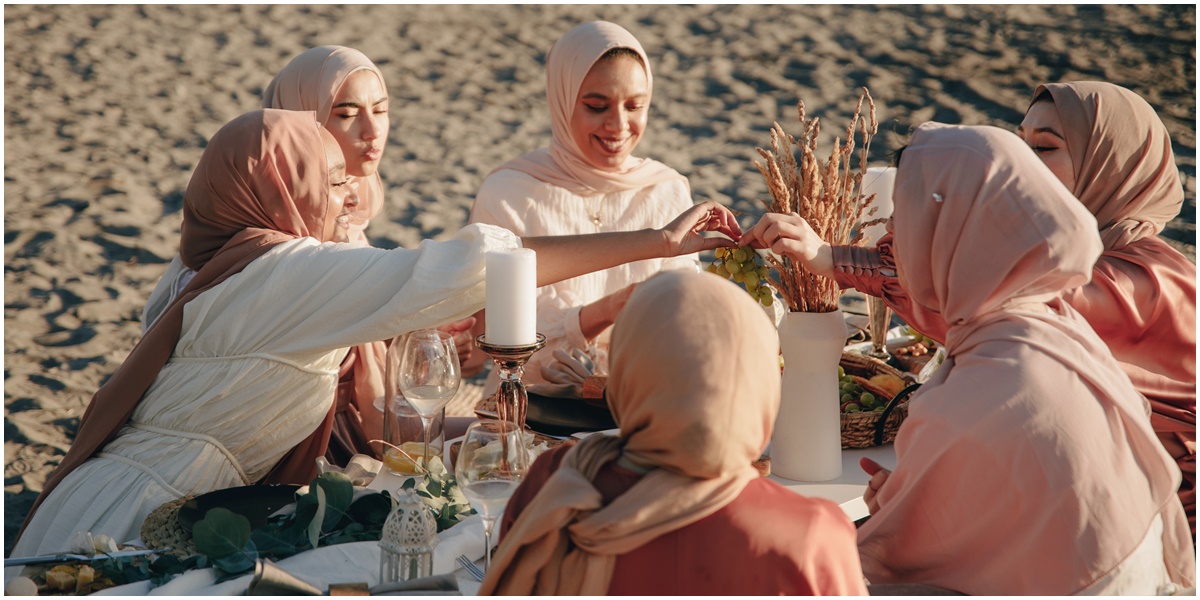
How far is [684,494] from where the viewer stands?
147cm

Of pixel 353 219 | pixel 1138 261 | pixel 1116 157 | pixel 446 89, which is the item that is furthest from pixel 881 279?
pixel 446 89

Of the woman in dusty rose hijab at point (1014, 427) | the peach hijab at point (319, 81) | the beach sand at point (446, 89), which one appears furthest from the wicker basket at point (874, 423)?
the beach sand at point (446, 89)

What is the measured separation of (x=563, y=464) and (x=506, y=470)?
0.24 metres

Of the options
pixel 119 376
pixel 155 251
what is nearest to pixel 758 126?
pixel 155 251

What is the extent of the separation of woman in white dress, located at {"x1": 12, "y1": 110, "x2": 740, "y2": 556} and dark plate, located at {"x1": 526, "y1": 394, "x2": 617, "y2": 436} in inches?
12.6

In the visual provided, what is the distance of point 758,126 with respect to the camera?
859 centimetres

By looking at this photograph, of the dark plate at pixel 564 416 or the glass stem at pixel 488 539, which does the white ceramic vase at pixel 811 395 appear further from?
the glass stem at pixel 488 539

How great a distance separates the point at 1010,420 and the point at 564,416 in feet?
3.74

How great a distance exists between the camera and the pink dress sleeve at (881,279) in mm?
2404

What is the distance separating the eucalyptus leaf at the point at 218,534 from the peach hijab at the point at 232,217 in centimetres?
77

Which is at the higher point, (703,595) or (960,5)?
(960,5)

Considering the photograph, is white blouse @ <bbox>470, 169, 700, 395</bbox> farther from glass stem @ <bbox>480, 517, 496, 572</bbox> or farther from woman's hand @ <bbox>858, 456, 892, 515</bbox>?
glass stem @ <bbox>480, 517, 496, 572</bbox>

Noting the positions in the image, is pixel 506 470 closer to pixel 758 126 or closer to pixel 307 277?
pixel 307 277

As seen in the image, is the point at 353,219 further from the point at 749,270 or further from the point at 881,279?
the point at 881,279
